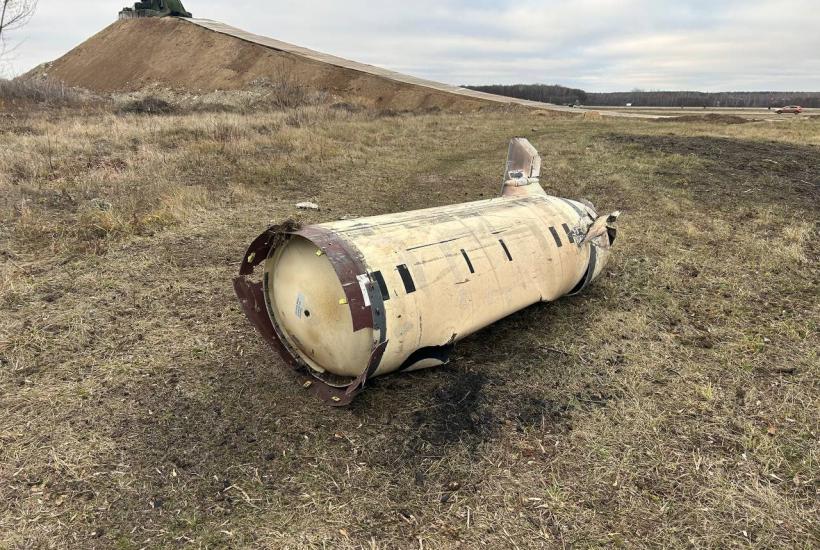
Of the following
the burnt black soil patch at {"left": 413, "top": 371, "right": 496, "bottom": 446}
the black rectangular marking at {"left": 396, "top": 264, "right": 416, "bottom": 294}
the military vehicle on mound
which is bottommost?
the burnt black soil patch at {"left": 413, "top": 371, "right": 496, "bottom": 446}

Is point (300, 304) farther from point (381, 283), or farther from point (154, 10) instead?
point (154, 10)

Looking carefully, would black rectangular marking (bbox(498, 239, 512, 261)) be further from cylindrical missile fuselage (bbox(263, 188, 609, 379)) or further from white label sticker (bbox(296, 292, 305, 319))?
white label sticker (bbox(296, 292, 305, 319))

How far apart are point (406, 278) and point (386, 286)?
0.20m

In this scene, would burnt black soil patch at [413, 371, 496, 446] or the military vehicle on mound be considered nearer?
burnt black soil patch at [413, 371, 496, 446]

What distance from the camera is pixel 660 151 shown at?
42.1 ft

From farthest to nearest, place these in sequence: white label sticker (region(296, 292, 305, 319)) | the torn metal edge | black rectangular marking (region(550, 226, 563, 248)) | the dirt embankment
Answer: the dirt embankment → black rectangular marking (region(550, 226, 563, 248)) → white label sticker (region(296, 292, 305, 319)) → the torn metal edge

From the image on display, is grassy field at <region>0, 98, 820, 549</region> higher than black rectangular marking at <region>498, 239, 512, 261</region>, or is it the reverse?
black rectangular marking at <region>498, 239, 512, 261</region>

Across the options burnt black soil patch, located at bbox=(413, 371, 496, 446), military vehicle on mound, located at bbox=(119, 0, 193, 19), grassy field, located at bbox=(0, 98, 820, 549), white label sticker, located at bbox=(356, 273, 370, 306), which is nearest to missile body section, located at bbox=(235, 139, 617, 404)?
white label sticker, located at bbox=(356, 273, 370, 306)

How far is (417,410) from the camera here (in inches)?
141

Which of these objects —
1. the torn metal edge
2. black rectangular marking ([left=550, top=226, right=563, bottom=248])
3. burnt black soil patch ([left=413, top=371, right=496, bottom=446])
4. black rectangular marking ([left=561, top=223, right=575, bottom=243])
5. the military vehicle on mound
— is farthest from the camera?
the military vehicle on mound

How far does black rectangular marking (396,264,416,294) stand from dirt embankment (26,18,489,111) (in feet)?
108

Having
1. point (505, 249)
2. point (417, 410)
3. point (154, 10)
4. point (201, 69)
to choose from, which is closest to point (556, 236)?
point (505, 249)

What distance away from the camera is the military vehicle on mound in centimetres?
4912

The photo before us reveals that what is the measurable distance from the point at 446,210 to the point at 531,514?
2636mm
